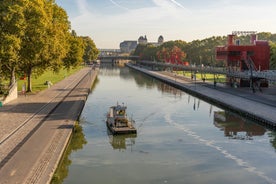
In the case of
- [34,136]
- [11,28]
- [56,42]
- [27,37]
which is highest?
[11,28]

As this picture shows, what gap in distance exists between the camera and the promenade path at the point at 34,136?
75.3 ft

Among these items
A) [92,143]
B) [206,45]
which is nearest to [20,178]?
[92,143]

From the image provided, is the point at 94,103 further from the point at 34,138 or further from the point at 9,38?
the point at 34,138

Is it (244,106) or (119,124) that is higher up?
(244,106)

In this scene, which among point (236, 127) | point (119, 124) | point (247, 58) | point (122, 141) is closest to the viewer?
point (122, 141)

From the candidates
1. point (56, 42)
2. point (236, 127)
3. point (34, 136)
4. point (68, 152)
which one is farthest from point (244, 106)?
A: point (34, 136)

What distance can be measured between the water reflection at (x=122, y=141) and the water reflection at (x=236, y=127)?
10.9 meters

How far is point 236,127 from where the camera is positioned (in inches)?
1687

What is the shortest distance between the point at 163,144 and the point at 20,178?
15.7m

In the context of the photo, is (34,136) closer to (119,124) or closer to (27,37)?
(119,124)

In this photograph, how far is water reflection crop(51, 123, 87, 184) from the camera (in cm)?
2450

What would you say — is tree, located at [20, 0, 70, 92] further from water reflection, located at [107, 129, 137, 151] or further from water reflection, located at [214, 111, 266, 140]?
water reflection, located at [214, 111, 266, 140]

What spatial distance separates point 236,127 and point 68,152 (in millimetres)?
21714

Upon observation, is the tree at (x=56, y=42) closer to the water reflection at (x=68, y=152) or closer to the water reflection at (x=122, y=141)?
the water reflection at (x=68, y=152)
